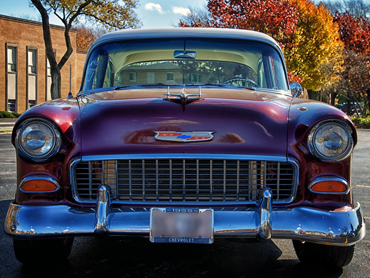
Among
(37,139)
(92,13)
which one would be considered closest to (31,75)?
(92,13)

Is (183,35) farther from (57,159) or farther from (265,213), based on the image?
(265,213)

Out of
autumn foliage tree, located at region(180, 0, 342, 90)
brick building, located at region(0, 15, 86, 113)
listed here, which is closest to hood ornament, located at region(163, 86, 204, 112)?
autumn foliage tree, located at region(180, 0, 342, 90)

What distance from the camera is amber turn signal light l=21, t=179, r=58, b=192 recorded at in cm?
265

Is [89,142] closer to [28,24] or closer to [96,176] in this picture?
Answer: [96,176]

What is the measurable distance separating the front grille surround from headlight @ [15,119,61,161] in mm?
171

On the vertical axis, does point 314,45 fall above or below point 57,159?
above

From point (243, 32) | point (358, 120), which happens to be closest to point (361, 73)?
point (358, 120)

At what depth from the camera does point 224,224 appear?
2.42 m

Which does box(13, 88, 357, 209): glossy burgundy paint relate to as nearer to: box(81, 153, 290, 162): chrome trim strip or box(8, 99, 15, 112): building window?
box(81, 153, 290, 162): chrome trim strip

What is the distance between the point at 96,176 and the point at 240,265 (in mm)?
1151

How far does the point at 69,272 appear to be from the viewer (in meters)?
2.95

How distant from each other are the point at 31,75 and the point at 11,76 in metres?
1.72

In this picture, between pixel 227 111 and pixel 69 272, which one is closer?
pixel 227 111

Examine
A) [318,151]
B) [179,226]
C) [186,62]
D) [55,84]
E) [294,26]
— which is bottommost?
[179,226]
